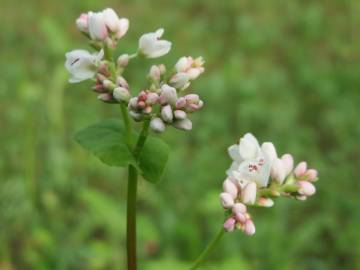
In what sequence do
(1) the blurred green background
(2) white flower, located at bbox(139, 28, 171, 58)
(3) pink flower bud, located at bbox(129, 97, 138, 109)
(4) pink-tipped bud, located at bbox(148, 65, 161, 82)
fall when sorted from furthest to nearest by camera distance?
(1) the blurred green background → (2) white flower, located at bbox(139, 28, 171, 58) → (4) pink-tipped bud, located at bbox(148, 65, 161, 82) → (3) pink flower bud, located at bbox(129, 97, 138, 109)

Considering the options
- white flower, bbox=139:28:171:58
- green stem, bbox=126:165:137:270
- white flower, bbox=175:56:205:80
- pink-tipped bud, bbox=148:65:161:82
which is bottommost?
green stem, bbox=126:165:137:270

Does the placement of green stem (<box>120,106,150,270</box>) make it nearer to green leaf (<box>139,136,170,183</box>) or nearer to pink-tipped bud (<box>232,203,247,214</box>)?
green leaf (<box>139,136,170,183</box>)

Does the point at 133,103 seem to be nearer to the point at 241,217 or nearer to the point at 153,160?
the point at 153,160

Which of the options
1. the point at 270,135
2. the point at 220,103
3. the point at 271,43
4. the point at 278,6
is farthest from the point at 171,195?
the point at 278,6

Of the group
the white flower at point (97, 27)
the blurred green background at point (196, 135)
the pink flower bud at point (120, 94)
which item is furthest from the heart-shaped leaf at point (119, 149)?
the blurred green background at point (196, 135)

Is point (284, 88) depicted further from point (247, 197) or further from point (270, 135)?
point (247, 197)

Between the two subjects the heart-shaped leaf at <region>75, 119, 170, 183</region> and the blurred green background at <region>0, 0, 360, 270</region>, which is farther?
the blurred green background at <region>0, 0, 360, 270</region>

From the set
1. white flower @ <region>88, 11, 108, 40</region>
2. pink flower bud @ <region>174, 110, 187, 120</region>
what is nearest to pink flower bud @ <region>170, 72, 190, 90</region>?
pink flower bud @ <region>174, 110, 187, 120</region>
